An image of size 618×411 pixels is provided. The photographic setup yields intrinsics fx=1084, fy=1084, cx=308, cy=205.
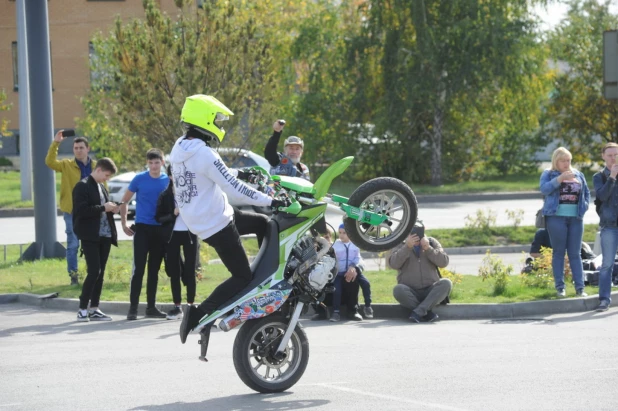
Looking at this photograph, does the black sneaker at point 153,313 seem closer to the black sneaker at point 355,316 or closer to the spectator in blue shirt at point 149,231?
the spectator in blue shirt at point 149,231

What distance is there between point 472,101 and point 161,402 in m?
27.3

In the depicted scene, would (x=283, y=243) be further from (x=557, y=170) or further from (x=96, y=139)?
(x=96, y=139)

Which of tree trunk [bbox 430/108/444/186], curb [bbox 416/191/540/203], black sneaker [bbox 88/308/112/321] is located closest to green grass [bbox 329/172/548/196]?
tree trunk [bbox 430/108/444/186]

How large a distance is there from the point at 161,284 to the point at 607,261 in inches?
231

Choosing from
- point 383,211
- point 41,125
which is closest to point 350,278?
point 383,211

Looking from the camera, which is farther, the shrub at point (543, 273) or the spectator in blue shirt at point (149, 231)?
the shrub at point (543, 273)

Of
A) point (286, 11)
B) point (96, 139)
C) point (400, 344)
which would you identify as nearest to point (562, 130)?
point (286, 11)

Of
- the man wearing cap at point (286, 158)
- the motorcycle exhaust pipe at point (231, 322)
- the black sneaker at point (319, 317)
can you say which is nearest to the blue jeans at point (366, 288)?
the black sneaker at point (319, 317)

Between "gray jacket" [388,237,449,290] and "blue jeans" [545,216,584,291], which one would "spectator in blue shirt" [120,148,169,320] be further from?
"blue jeans" [545,216,584,291]

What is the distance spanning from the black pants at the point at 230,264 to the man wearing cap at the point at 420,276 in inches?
165

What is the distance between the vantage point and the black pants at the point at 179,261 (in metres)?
12.7

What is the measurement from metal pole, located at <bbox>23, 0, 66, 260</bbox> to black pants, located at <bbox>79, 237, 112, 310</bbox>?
14.4 ft

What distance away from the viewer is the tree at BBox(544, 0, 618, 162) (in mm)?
37344

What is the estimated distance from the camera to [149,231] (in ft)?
41.9
